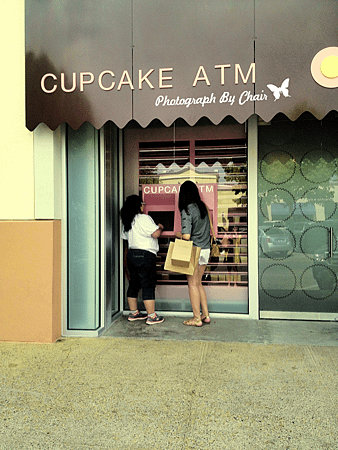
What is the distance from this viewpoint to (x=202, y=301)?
5.69 m

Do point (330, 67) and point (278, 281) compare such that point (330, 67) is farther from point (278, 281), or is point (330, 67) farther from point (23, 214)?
point (23, 214)

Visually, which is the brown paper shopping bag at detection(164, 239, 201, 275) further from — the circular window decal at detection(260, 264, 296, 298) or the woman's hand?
the circular window decal at detection(260, 264, 296, 298)

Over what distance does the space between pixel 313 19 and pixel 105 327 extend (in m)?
4.36

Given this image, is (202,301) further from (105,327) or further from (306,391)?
(306,391)

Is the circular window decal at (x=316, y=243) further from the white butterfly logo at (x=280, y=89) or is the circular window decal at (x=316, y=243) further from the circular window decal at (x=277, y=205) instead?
the white butterfly logo at (x=280, y=89)

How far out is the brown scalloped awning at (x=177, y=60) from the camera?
Answer: 4457mm

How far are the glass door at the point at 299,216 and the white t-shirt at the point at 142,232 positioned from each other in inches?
61.6

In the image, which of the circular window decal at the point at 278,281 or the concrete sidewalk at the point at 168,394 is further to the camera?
the circular window decal at the point at 278,281

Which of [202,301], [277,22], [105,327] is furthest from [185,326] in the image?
[277,22]

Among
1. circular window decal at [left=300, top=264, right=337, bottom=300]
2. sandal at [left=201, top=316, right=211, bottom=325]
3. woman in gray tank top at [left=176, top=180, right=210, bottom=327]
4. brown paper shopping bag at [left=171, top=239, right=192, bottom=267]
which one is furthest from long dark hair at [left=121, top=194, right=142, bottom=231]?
circular window decal at [left=300, top=264, right=337, bottom=300]

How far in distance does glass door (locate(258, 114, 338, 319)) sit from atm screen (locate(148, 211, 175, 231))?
1289 mm

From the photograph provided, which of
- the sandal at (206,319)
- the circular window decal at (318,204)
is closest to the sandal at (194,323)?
the sandal at (206,319)

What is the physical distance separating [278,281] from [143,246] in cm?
197

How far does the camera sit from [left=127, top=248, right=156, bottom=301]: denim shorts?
5750 mm
